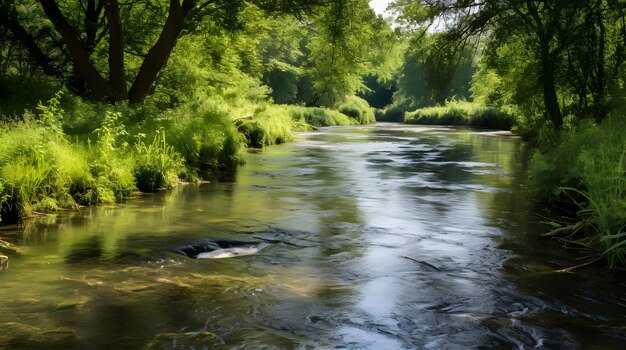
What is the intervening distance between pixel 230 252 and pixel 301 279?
157 centimetres

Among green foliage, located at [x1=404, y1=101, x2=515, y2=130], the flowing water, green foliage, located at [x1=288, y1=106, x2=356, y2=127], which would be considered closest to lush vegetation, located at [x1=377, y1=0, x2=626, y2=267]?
the flowing water

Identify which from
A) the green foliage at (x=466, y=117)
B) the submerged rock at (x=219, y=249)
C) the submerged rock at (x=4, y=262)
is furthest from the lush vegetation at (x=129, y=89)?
the green foliage at (x=466, y=117)

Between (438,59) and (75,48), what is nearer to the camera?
(438,59)

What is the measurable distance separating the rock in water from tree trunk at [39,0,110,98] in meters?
12.1

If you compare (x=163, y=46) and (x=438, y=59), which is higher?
(x=163, y=46)

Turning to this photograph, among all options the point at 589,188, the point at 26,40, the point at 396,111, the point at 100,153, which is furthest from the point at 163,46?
the point at 396,111

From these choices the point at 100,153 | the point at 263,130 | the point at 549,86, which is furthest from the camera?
the point at 263,130

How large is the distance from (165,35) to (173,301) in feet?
44.3

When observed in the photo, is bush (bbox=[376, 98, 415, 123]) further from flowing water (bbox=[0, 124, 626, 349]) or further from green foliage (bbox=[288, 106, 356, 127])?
flowing water (bbox=[0, 124, 626, 349])

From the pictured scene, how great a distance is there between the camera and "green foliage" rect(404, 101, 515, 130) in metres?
51.0

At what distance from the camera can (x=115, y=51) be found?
18.5 m

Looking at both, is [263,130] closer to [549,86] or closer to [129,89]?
[129,89]

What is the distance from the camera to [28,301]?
580 cm

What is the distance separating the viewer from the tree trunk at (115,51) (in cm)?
1802
